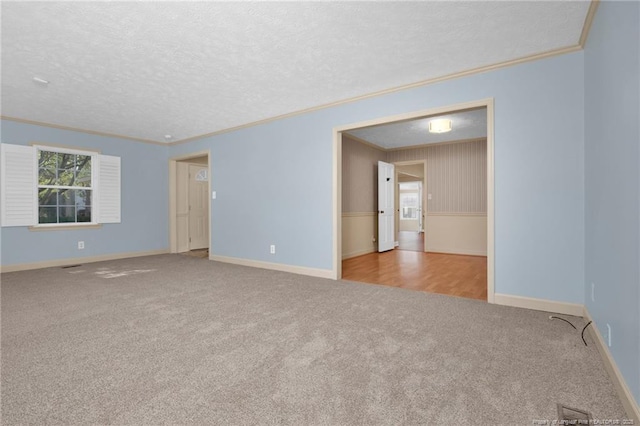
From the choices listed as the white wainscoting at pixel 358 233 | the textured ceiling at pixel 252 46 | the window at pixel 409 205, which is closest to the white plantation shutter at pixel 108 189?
the textured ceiling at pixel 252 46

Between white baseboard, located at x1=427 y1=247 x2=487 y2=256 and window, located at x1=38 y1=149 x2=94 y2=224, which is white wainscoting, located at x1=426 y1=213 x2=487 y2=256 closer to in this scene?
white baseboard, located at x1=427 y1=247 x2=487 y2=256

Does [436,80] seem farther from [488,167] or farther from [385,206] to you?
[385,206]

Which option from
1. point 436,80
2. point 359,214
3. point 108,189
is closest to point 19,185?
point 108,189

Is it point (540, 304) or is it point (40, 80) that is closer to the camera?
point (540, 304)

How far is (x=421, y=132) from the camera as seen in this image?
6074 millimetres

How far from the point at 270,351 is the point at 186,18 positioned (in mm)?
2525

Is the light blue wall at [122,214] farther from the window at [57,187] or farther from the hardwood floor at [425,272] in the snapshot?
the hardwood floor at [425,272]

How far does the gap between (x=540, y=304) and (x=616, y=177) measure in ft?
5.29

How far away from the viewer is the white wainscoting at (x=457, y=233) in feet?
21.6

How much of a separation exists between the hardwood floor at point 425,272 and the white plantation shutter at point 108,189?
4588 mm

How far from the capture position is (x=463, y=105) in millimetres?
3256

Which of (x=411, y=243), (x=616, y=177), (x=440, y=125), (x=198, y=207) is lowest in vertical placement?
(x=411, y=243)

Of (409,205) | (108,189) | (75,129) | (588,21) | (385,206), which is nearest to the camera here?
(588,21)

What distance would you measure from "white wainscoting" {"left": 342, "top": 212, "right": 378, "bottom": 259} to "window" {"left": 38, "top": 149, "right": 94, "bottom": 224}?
489 centimetres
